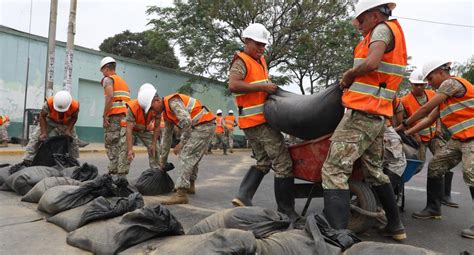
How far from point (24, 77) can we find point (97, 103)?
3.05 meters

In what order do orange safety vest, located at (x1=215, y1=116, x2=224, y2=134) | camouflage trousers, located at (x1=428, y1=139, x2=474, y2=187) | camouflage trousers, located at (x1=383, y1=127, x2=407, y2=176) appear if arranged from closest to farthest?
camouflage trousers, located at (x1=383, y1=127, x2=407, y2=176) < camouflage trousers, located at (x1=428, y1=139, x2=474, y2=187) < orange safety vest, located at (x1=215, y1=116, x2=224, y2=134)

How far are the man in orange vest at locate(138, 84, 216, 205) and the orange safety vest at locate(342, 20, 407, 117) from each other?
6.84 feet

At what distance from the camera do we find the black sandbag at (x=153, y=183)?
4.61 metres

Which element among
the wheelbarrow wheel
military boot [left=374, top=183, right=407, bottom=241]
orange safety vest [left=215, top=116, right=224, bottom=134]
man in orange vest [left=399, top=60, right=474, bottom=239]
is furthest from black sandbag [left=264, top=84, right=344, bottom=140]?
orange safety vest [left=215, top=116, right=224, bottom=134]

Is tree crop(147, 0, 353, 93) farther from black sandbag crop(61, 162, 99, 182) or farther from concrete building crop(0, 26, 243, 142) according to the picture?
black sandbag crop(61, 162, 99, 182)

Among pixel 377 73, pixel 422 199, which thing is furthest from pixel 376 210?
pixel 422 199

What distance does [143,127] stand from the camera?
17.2 feet

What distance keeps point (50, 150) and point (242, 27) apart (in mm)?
11945

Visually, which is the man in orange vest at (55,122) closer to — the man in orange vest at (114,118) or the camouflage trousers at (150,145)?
the man in orange vest at (114,118)

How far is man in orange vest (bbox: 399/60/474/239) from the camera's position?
3455mm

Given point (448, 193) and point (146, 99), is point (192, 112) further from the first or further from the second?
point (448, 193)

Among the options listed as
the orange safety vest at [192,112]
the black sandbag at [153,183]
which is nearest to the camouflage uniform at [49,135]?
the black sandbag at [153,183]

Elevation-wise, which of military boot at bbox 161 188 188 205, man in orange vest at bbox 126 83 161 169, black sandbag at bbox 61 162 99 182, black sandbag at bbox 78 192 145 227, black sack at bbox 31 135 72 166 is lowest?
military boot at bbox 161 188 188 205

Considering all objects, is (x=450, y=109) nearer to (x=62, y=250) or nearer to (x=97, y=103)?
Result: (x=62, y=250)
